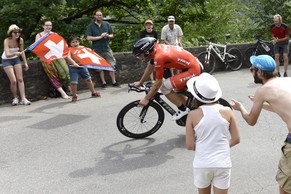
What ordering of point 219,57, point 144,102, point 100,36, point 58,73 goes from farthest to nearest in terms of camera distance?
point 219,57 < point 100,36 < point 58,73 < point 144,102

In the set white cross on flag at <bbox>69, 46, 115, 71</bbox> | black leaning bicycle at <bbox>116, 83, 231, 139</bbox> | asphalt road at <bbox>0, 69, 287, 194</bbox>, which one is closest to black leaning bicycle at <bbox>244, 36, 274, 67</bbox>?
asphalt road at <bbox>0, 69, 287, 194</bbox>

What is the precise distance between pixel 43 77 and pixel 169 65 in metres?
4.89

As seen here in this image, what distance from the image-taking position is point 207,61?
41.9ft

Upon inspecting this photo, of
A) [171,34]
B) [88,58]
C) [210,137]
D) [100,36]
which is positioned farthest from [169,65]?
[171,34]

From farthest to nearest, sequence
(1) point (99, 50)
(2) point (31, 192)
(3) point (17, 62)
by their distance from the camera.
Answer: (1) point (99, 50), (3) point (17, 62), (2) point (31, 192)

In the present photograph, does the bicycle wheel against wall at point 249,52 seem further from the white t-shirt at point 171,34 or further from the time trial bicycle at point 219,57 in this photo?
the white t-shirt at point 171,34

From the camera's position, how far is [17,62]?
9570mm

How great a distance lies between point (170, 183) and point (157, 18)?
497 inches

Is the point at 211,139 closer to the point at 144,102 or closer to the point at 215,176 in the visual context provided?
the point at 215,176

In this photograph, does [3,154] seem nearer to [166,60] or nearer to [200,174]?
[166,60]

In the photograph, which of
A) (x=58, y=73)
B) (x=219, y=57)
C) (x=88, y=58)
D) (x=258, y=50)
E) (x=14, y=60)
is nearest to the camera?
(x=14, y=60)

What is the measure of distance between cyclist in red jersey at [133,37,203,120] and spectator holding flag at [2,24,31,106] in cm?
390

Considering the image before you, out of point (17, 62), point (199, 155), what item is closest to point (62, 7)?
point (17, 62)

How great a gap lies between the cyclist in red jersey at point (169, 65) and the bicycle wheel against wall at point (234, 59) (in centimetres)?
700
